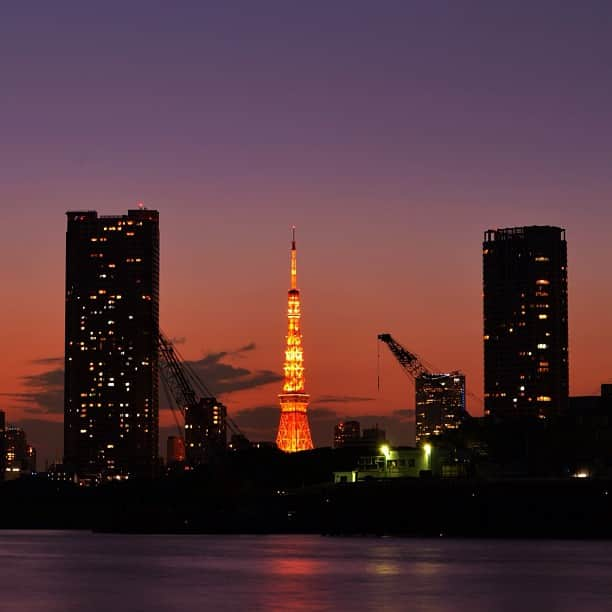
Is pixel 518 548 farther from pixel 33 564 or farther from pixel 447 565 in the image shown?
pixel 33 564

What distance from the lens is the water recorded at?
10631 cm

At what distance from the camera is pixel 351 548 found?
176 m

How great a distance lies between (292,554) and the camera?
6348 inches

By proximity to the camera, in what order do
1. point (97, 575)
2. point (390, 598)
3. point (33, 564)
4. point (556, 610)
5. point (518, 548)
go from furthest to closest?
point (518, 548)
point (33, 564)
point (97, 575)
point (390, 598)
point (556, 610)

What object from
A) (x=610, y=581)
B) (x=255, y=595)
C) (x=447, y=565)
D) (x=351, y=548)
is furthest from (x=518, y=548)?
(x=255, y=595)

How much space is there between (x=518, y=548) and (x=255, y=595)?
211ft

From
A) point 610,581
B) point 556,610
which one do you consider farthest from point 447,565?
point 556,610

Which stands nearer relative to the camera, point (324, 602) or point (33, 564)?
point (324, 602)

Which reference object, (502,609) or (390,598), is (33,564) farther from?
(502,609)

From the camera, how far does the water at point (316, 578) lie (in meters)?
106

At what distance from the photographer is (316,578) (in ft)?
417

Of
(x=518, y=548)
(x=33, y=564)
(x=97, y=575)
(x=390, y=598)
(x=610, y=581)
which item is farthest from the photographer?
(x=518, y=548)

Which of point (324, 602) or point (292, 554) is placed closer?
point (324, 602)

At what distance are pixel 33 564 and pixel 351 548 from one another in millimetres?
38113
